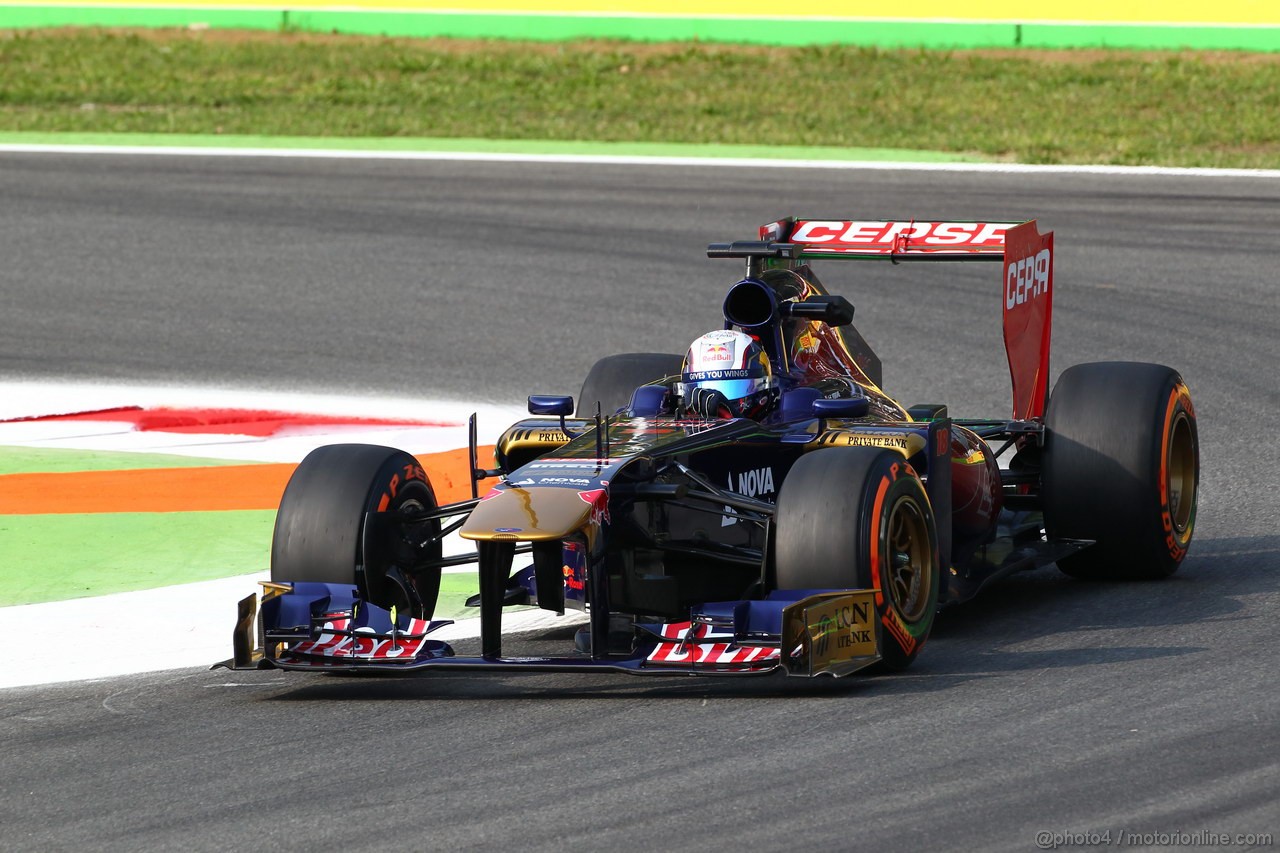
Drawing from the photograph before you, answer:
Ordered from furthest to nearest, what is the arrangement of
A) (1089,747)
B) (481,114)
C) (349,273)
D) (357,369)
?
(481,114) < (349,273) < (357,369) < (1089,747)

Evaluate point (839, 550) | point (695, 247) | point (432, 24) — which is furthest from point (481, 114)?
point (839, 550)

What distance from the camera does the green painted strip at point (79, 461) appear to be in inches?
452

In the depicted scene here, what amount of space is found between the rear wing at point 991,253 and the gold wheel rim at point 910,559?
174 centimetres

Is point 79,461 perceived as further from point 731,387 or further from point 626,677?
point 626,677

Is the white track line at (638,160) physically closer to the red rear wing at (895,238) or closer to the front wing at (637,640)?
the red rear wing at (895,238)

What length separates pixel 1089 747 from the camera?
21.2 ft

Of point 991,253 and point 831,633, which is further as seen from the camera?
point 991,253

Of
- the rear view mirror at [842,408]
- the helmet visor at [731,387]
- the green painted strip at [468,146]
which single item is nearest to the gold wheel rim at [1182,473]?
the rear view mirror at [842,408]

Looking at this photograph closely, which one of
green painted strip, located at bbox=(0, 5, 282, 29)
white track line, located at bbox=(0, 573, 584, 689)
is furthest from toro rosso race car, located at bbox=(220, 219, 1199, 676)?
green painted strip, located at bbox=(0, 5, 282, 29)

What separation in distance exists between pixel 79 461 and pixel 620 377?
3507 mm

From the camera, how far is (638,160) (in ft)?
71.3

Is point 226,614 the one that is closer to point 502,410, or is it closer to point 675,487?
point 675,487

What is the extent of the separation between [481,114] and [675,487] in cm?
1723

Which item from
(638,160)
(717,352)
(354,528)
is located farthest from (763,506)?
(638,160)
